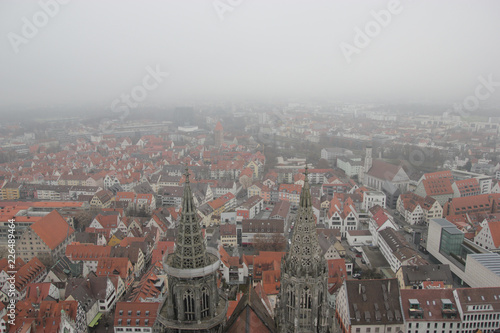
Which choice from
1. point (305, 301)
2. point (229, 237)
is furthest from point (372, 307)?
point (229, 237)

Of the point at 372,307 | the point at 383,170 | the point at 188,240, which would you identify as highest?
the point at 188,240

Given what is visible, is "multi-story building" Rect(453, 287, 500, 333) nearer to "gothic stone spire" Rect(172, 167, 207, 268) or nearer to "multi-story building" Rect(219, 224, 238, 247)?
"gothic stone spire" Rect(172, 167, 207, 268)

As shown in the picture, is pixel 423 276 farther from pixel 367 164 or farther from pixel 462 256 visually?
pixel 367 164

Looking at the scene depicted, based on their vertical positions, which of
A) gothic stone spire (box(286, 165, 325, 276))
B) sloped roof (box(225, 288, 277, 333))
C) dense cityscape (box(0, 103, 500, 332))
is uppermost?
gothic stone spire (box(286, 165, 325, 276))

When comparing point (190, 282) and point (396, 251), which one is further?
point (396, 251)

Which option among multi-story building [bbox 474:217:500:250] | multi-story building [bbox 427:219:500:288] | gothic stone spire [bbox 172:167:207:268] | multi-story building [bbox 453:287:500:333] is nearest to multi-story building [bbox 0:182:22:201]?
gothic stone spire [bbox 172:167:207:268]

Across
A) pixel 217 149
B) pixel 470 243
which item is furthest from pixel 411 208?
pixel 217 149

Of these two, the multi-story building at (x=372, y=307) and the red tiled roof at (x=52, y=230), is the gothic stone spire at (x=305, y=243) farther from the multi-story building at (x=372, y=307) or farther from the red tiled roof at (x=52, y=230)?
the red tiled roof at (x=52, y=230)

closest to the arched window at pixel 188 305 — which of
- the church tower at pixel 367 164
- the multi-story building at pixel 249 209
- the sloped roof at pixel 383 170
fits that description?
the multi-story building at pixel 249 209
